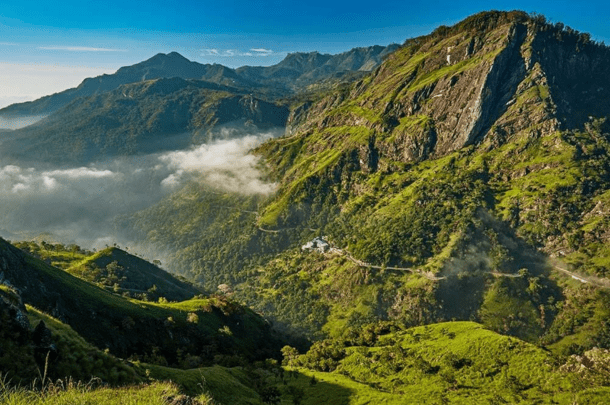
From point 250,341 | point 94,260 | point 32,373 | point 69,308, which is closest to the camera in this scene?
point 32,373

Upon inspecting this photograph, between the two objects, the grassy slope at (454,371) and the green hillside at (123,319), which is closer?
the grassy slope at (454,371)

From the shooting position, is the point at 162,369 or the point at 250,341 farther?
the point at 250,341

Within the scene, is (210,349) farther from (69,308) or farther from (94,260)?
(94,260)

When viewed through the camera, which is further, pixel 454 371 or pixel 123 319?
pixel 454 371

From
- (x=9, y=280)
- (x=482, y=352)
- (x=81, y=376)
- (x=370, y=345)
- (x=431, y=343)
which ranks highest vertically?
(x=81, y=376)

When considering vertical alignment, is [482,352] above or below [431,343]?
above

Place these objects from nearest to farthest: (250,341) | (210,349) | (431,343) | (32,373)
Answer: (32,373), (210,349), (431,343), (250,341)

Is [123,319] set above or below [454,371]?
above

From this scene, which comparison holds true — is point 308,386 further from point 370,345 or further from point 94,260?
point 94,260

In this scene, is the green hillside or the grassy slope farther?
the green hillside

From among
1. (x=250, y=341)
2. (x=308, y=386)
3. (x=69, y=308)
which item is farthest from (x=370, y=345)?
(x=69, y=308)
